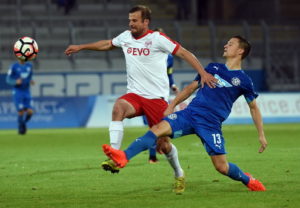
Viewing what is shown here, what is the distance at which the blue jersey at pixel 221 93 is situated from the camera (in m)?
9.00

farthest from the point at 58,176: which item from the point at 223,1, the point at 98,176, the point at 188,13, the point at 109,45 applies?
the point at 223,1

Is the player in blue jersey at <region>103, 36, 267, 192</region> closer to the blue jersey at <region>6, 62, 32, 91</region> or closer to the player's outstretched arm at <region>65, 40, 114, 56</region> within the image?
the player's outstretched arm at <region>65, 40, 114, 56</region>

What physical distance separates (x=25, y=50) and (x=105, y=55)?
19.0m

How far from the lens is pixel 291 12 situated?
36.4 metres

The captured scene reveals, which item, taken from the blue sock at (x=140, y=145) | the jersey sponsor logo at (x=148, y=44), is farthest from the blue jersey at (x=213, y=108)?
the jersey sponsor logo at (x=148, y=44)

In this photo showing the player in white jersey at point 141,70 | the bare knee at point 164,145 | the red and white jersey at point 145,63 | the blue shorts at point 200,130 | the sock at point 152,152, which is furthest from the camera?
the sock at point 152,152

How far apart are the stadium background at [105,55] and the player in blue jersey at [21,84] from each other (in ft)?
9.33

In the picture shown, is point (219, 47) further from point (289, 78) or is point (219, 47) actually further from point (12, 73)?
point (12, 73)

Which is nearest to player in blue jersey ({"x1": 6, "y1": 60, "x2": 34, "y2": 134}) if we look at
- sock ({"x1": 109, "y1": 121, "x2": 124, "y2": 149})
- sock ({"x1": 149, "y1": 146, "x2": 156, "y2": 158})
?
sock ({"x1": 149, "y1": 146, "x2": 156, "y2": 158})

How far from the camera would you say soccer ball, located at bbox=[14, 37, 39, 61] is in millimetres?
11391

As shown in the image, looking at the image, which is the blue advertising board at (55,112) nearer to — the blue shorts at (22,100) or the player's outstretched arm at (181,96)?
the blue shorts at (22,100)

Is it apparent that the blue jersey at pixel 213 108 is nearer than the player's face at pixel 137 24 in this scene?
Yes

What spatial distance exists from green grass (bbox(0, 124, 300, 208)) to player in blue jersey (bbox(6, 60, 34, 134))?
4.42m

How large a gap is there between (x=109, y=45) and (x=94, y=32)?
67.5ft
